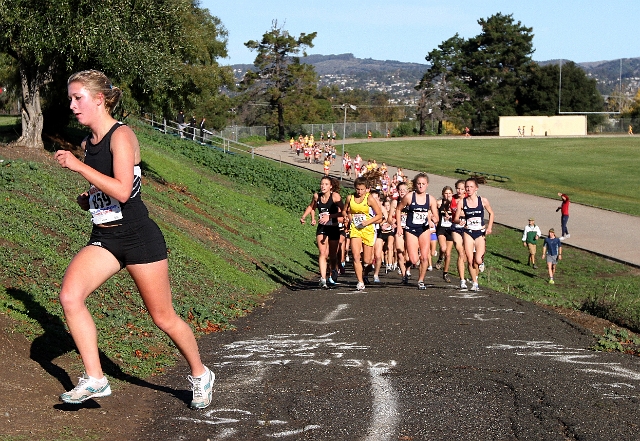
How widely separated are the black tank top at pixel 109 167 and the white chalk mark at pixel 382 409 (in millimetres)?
2026

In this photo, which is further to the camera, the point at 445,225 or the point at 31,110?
the point at 31,110

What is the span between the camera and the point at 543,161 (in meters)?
73.4

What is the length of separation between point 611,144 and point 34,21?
249 ft

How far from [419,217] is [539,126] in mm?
93507

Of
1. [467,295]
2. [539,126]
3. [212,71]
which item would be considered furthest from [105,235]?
[539,126]

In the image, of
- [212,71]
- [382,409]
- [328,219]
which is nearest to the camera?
[382,409]

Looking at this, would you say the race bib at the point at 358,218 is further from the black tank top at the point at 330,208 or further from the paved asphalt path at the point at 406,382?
the paved asphalt path at the point at 406,382

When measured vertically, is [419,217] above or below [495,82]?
below

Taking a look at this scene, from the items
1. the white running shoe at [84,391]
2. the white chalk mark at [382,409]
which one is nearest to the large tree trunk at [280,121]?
the white chalk mark at [382,409]

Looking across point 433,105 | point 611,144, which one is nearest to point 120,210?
point 611,144

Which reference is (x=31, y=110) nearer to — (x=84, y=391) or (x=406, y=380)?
(x=406, y=380)

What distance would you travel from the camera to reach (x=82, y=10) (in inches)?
835

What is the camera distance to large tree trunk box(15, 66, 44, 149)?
22375 mm

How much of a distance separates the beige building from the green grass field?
793cm
